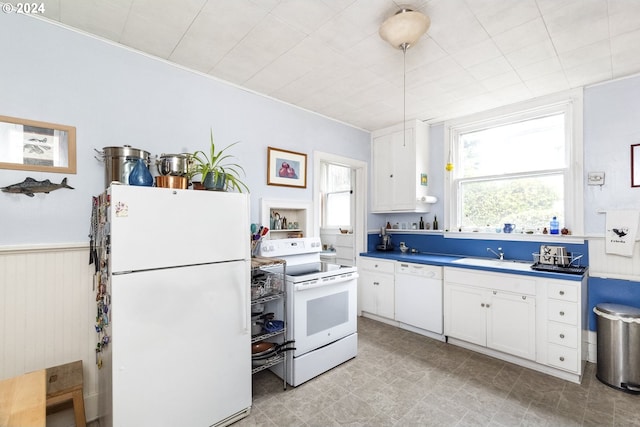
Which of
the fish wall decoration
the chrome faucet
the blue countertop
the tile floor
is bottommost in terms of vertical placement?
the tile floor

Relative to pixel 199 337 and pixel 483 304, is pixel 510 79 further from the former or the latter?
pixel 199 337

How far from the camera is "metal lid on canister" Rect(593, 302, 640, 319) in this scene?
2383mm

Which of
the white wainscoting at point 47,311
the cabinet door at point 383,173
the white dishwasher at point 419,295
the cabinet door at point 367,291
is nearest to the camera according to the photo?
the white wainscoting at point 47,311

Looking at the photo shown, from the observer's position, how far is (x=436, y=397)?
90.9 inches

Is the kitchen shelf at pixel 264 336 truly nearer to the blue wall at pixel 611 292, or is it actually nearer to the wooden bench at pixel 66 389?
the wooden bench at pixel 66 389

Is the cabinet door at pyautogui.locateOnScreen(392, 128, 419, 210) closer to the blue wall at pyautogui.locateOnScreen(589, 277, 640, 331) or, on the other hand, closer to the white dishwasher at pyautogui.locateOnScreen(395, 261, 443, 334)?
the white dishwasher at pyautogui.locateOnScreen(395, 261, 443, 334)

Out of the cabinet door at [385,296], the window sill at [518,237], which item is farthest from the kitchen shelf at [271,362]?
the window sill at [518,237]

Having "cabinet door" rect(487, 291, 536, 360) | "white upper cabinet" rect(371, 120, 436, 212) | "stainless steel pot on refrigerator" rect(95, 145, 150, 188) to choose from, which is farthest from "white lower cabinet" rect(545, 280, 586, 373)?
"stainless steel pot on refrigerator" rect(95, 145, 150, 188)

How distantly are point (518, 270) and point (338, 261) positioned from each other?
2512 millimetres

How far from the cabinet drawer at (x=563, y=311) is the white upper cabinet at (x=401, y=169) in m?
1.77

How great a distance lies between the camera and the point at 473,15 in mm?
1846

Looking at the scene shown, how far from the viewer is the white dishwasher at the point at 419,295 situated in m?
3.35

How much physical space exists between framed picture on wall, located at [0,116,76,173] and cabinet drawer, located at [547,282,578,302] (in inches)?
158

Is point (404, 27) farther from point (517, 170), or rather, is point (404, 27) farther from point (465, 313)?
point (465, 313)
